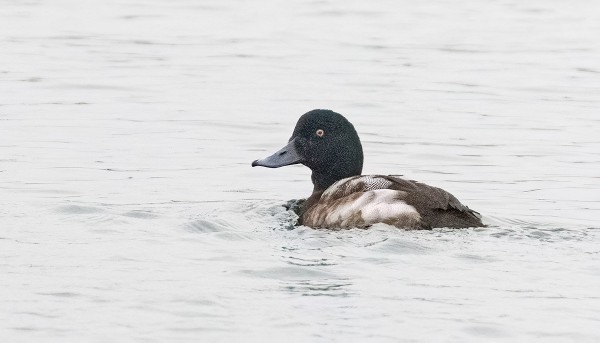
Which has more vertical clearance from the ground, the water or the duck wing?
the duck wing

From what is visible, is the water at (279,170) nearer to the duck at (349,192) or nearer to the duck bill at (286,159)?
the duck at (349,192)

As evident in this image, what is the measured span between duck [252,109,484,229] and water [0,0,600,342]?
148mm

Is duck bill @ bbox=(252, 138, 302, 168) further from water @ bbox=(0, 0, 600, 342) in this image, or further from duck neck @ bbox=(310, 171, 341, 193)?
water @ bbox=(0, 0, 600, 342)

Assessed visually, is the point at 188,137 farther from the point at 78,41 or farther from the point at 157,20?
the point at 157,20

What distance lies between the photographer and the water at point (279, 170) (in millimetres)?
8531

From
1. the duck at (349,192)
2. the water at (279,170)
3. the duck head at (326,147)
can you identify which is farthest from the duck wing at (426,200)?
the duck head at (326,147)

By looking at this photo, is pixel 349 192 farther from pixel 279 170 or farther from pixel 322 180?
pixel 279 170

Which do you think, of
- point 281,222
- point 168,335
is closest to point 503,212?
point 281,222

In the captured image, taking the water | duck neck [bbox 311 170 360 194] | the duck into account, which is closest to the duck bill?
the duck

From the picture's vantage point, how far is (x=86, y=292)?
28.9ft

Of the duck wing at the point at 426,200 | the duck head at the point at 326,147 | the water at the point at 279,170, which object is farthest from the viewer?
the duck head at the point at 326,147

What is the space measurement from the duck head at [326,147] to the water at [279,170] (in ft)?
1.69

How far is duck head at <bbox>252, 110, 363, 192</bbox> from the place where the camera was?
11758 millimetres

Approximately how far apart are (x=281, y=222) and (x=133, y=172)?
112 inches
